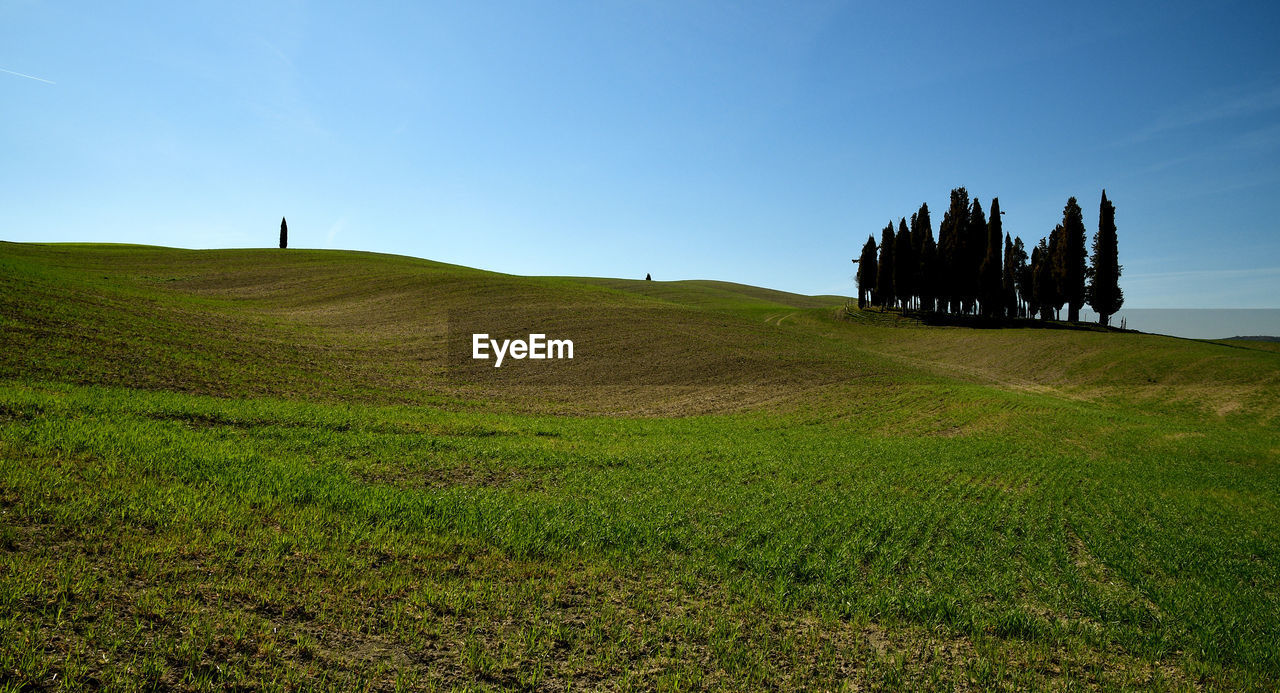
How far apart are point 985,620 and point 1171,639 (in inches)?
80.8

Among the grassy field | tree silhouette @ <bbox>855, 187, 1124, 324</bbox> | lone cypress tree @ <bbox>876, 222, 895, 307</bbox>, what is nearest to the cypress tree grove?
tree silhouette @ <bbox>855, 187, 1124, 324</bbox>

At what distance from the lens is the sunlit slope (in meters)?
22.4

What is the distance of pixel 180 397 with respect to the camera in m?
16.5

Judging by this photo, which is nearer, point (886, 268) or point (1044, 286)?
point (1044, 286)

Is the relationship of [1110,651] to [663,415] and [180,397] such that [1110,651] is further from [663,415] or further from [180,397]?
[180,397]

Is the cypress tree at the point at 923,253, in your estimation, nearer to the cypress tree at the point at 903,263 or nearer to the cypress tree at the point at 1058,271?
the cypress tree at the point at 903,263

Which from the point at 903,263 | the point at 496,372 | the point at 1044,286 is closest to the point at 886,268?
the point at 903,263

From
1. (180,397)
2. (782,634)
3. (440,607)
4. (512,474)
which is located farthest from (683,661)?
(180,397)

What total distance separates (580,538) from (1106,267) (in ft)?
229

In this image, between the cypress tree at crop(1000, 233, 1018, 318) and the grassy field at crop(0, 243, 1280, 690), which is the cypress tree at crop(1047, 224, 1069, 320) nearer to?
the cypress tree at crop(1000, 233, 1018, 318)

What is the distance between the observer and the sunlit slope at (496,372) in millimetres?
22359

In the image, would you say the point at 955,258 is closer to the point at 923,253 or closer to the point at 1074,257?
the point at 923,253

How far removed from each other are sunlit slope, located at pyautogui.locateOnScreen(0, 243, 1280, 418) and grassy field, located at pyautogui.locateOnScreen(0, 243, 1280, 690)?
51 centimetres

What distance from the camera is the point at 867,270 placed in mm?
85188
